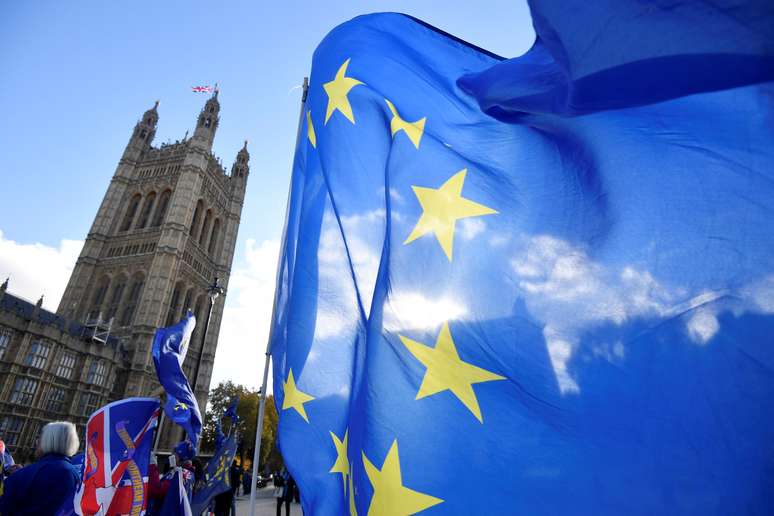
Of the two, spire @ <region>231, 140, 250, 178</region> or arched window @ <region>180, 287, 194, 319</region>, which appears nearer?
arched window @ <region>180, 287, 194, 319</region>

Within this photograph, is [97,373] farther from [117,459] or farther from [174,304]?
[117,459]

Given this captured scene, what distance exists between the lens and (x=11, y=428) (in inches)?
1230

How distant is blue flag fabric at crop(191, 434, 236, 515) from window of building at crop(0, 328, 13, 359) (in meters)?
33.1

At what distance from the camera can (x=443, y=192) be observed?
320 cm

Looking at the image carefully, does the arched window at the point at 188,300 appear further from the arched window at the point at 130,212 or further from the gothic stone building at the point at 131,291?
the arched window at the point at 130,212

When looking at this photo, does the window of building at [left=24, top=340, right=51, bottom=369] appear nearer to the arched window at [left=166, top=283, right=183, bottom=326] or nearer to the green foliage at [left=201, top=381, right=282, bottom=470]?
the arched window at [left=166, top=283, right=183, bottom=326]

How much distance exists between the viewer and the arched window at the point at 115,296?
4778 centimetres

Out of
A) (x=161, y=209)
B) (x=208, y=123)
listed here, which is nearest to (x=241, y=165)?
(x=208, y=123)

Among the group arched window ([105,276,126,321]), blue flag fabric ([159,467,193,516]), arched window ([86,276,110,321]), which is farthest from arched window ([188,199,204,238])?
blue flag fabric ([159,467,193,516])

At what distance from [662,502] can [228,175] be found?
6626cm

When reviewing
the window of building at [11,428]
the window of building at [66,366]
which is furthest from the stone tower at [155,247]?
the window of building at [11,428]

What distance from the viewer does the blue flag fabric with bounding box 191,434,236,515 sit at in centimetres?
732

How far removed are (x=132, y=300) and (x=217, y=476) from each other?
153 ft

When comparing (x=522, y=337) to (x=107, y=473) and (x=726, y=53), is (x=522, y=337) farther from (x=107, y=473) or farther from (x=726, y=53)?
(x=107, y=473)
